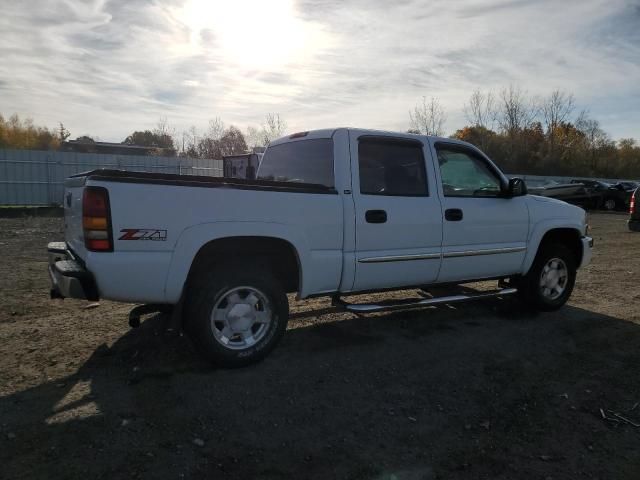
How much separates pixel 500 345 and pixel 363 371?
5.23 feet

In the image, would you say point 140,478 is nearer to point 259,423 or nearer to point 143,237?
point 259,423

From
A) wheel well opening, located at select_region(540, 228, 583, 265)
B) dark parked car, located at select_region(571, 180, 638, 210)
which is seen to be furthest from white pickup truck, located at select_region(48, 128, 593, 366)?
dark parked car, located at select_region(571, 180, 638, 210)

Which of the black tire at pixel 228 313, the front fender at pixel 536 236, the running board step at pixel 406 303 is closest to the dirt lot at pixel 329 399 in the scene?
the black tire at pixel 228 313

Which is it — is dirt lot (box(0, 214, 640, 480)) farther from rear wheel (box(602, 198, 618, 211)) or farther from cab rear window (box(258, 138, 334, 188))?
rear wheel (box(602, 198, 618, 211))

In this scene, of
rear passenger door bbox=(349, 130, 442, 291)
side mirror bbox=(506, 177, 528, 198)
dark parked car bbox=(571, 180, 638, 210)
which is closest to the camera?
rear passenger door bbox=(349, 130, 442, 291)

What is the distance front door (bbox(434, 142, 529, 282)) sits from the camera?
5.18m

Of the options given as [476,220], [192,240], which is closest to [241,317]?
[192,240]

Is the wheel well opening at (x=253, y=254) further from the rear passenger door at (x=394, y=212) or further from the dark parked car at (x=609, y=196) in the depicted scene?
the dark parked car at (x=609, y=196)

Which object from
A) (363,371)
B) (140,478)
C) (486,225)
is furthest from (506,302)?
(140,478)

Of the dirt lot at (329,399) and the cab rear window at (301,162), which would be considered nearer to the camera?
the dirt lot at (329,399)

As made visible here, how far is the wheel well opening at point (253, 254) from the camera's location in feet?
13.4

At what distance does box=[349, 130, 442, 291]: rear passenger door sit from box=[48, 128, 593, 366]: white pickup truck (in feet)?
0.04

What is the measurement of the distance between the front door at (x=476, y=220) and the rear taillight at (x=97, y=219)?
3103 mm

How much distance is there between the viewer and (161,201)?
12.0 feet
